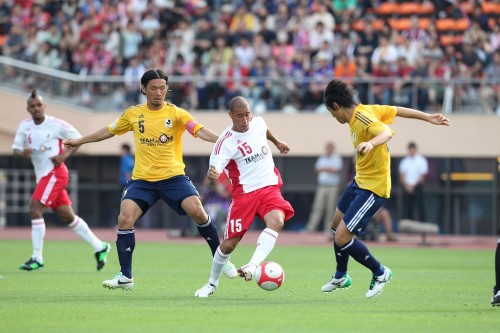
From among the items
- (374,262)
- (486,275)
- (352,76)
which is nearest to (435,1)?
(352,76)

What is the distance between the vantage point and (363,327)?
32.8 ft

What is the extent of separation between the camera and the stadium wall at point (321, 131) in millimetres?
28953

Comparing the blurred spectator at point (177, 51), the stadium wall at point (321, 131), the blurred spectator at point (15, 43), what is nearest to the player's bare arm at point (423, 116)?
the stadium wall at point (321, 131)

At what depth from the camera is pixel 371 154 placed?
487 inches

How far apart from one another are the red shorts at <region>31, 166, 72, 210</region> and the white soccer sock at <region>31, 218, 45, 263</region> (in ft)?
1.07

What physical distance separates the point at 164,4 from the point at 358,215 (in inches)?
817

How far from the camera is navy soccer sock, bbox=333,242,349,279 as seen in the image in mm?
12789

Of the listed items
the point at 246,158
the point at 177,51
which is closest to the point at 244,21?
the point at 177,51

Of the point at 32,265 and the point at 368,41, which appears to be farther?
the point at 368,41

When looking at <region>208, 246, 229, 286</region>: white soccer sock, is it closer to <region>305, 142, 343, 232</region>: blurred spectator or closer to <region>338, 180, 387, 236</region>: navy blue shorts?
<region>338, 180, 387, 236</region>: navy blue shorts

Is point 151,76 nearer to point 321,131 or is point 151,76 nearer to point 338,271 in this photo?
point 338,271

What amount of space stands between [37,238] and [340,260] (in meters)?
5.83

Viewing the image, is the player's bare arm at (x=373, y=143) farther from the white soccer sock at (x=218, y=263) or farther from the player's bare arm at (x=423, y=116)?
the white soccer sock at (x=218, y=263)

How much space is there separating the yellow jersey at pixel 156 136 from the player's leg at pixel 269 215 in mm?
1156
